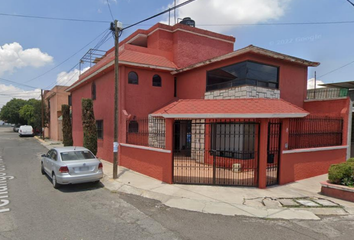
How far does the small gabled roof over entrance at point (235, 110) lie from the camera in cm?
707

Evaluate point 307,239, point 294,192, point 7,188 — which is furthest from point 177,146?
point 307,239

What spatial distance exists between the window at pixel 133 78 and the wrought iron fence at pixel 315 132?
26.5 feet

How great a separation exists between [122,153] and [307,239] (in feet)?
28.8

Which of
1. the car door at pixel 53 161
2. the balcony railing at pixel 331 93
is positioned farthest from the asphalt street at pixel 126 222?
the balcony railing at pixel 331 93

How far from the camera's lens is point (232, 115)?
7.24m

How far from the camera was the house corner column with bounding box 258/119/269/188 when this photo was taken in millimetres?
7176

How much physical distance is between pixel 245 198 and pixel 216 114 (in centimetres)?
286

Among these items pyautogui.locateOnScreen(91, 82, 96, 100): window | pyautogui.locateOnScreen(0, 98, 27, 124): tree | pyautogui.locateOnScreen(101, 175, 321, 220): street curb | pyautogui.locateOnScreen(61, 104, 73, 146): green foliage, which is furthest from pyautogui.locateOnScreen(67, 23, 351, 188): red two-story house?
pyautogui.locateOnScreen(0, 98, 27, 124): tree

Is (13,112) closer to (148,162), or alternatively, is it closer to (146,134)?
(146,134)

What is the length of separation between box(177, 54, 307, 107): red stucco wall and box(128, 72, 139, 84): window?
9.22 feet

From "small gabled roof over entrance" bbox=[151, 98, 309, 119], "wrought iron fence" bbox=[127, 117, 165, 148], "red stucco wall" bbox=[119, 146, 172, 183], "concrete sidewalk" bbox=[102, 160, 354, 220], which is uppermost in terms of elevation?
"small gabled roof over entrance" bbox=[151, 98, 309, 119]

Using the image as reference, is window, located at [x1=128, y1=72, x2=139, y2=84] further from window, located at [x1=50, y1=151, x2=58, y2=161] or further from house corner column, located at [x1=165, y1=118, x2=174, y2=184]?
window, located at [x1=50, y1=151, x2=58, y2=161]

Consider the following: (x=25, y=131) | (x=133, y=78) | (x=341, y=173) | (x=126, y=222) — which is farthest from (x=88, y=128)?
(x=25, y=131)

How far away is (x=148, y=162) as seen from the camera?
354 inches
